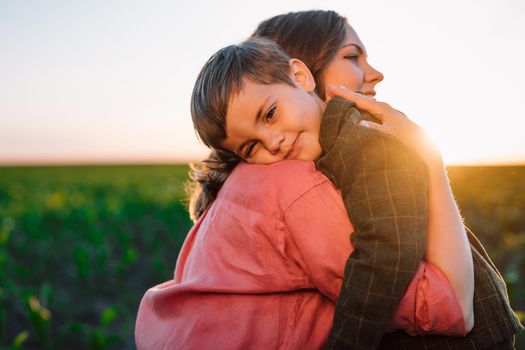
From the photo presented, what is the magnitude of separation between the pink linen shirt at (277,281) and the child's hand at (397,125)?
26 centimetres

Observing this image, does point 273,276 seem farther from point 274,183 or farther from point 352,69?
point 352,69

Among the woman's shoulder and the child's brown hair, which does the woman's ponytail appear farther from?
the woman's shoulder

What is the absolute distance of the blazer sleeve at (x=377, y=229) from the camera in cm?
140

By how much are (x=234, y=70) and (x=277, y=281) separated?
2.34ft

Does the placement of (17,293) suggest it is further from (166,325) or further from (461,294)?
(461,294)

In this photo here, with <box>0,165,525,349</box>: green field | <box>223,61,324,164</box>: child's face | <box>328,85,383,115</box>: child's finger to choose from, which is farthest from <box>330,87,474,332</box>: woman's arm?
<box>0,165,525,349</box>: green field

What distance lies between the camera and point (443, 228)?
4.98 ft

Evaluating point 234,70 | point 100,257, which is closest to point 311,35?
point 234,70

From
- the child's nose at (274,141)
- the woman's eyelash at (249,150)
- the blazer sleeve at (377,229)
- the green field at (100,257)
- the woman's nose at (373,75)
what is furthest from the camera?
the green field at (100,257)

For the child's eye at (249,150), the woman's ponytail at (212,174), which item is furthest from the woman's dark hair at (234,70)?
the child's eye at (249,150)

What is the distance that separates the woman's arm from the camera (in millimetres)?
1486

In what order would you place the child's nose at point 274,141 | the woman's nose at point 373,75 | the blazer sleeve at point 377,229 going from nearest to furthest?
the blazer sleeve at point 377,229 < the child's nose at point 274,141 < the woman's nose at point 373,75

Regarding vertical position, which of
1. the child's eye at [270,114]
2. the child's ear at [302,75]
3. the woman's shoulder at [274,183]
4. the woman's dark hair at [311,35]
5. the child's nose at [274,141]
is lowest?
the woman's shoulder at [274,183]

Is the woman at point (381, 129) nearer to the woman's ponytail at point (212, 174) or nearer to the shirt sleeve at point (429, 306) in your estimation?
the shirt sleeve at point (429, 306)
